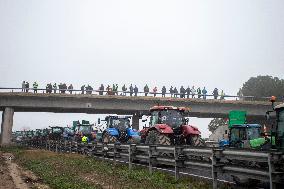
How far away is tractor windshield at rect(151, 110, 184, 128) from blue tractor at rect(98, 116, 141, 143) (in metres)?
4.70

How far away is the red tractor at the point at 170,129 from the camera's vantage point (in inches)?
587

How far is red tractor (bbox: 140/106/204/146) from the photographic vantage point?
14.9 m

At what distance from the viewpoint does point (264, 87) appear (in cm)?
8612

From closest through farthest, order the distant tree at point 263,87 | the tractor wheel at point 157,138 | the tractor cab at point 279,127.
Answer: the tractor cab at point 279,127 < the tractor wheel at point 157,138 < the distant tree at point 263,87

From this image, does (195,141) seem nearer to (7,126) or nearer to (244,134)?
(244,134)

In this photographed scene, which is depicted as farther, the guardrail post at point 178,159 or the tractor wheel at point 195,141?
the tractor wheel at point 195,141

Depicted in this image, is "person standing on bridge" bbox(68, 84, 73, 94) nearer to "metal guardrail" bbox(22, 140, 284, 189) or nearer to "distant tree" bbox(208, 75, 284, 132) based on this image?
"metal guardrail" bbox(22, 140, 284, 189)

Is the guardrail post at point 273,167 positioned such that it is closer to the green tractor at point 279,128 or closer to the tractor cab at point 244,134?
the green tractor at point 279,128

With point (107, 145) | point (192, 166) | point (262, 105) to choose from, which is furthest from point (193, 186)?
point (262, 105)

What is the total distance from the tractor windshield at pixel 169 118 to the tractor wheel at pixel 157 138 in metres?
0.92

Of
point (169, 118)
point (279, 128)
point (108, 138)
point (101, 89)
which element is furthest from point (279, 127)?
point (101, 89)

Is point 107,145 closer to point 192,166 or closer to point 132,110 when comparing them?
point 192,166

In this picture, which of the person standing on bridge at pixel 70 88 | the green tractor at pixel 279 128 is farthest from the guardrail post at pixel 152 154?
the person standing on bridge at pixel 70 88

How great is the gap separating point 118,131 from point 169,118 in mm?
6483
